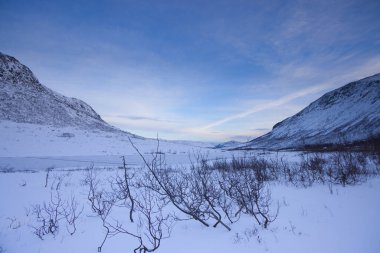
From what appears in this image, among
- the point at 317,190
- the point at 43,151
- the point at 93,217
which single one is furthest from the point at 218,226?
the point at 43,151

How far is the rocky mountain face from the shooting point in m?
64.3

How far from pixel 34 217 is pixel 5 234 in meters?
1.67

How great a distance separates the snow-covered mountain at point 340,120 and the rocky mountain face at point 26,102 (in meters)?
65.4

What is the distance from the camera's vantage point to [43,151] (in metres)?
36.9

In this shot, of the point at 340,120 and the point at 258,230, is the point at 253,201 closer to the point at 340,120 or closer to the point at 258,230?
the point at 258,230

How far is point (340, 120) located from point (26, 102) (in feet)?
310

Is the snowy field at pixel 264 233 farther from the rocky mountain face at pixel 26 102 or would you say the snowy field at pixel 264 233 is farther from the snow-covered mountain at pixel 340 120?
the rocky mountain face at pixel 26 102

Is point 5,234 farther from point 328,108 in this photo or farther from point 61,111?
point 328,108

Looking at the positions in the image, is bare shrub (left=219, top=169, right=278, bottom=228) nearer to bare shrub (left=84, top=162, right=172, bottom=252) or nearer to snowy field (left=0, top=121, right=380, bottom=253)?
snowy field (left=0, top=121, right=380, bottom=253)

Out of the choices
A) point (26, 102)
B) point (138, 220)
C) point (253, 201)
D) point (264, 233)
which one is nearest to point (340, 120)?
point (253, 201)

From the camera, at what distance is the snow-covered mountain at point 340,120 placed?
56969 mm

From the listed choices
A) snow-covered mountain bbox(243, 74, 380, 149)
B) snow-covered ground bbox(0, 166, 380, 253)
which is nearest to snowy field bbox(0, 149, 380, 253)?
A: snow-covered ground bbox(0, 166, 380, 253)

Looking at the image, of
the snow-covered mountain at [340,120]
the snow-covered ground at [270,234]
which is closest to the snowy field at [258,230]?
the snow-covered ground at [270,234]

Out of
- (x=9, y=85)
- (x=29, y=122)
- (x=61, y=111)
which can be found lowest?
(x=29, y=122)
